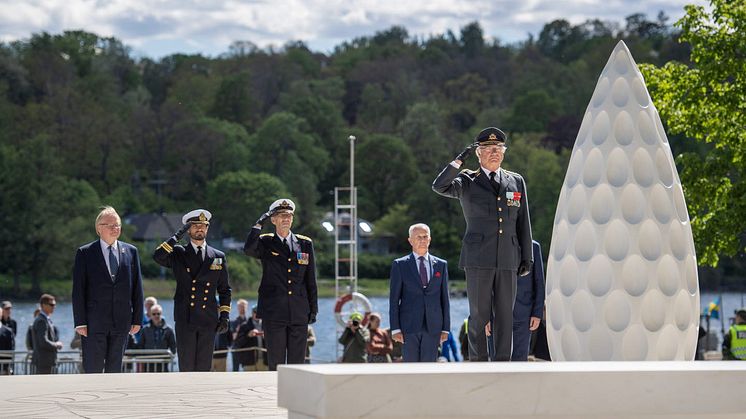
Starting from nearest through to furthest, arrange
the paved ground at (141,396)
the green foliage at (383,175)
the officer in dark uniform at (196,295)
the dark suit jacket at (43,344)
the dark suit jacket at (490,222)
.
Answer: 1. the paved ground at (141,396)
2. the dark suit jacket at (490,222)
3. the officer in dark uniform at (196,295)
4. the dark suit jacket at (43,344)
5. the green foliage at (383,175)

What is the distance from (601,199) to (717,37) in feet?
66.1

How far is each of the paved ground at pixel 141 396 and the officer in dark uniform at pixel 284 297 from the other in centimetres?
123

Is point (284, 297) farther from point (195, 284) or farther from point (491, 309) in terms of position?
point (491, 309)

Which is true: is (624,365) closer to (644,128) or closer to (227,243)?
(644,128)

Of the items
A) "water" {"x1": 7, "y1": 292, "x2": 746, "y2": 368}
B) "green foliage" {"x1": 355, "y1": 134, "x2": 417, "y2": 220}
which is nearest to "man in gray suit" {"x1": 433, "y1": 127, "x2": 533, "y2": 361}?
"water" {"x1": 7, "y1": 292, "x2": 746, "y2": 368}

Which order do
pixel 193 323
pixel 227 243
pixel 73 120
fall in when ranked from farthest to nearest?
1. pixel 73 120
2. pixel 227 243
3. pixel 193 323

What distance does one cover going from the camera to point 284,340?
12.6m

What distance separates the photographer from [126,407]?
28.0 ft

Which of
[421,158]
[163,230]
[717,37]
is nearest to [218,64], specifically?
[421,158]

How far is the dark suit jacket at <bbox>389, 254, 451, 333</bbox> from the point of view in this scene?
1329 centimetres

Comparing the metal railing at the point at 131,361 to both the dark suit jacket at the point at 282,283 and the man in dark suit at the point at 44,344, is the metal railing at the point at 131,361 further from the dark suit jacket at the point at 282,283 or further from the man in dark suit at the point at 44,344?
the dark suit jacket at the point at 282,283

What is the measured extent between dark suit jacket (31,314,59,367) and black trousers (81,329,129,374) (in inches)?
284

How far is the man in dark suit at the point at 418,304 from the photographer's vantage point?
13289 mm

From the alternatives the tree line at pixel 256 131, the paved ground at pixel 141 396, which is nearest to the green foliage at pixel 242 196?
the tree line at pixel 256 131
